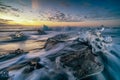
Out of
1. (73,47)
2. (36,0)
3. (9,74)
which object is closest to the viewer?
(9,74)

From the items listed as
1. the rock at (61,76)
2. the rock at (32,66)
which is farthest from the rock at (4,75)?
the rock at (61,76)

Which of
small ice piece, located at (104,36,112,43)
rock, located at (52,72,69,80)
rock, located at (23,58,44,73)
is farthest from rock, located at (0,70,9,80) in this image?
small ice piece, located at (104,36,112,43)

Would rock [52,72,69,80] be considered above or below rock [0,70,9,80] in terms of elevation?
below

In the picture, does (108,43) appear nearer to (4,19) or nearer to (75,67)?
(75,67)

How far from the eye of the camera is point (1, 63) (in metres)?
1.87

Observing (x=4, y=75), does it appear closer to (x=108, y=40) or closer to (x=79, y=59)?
(x=79, y=59)

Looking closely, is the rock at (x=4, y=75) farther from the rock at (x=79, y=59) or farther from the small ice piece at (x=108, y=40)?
the small ice piece at (x=108, y=40)

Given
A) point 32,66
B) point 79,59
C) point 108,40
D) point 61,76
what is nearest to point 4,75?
point 32,66

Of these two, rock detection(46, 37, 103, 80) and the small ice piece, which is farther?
the small ice piece

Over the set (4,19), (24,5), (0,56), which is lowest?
(0,56)

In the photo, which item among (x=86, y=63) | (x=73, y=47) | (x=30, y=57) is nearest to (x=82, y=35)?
(x=73, y=47)

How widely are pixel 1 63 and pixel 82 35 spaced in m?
0.93

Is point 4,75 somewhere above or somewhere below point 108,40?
below

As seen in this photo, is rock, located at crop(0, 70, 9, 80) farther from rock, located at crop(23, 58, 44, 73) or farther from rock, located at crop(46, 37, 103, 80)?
rock, located at crop(46, 37, 103, 80)
